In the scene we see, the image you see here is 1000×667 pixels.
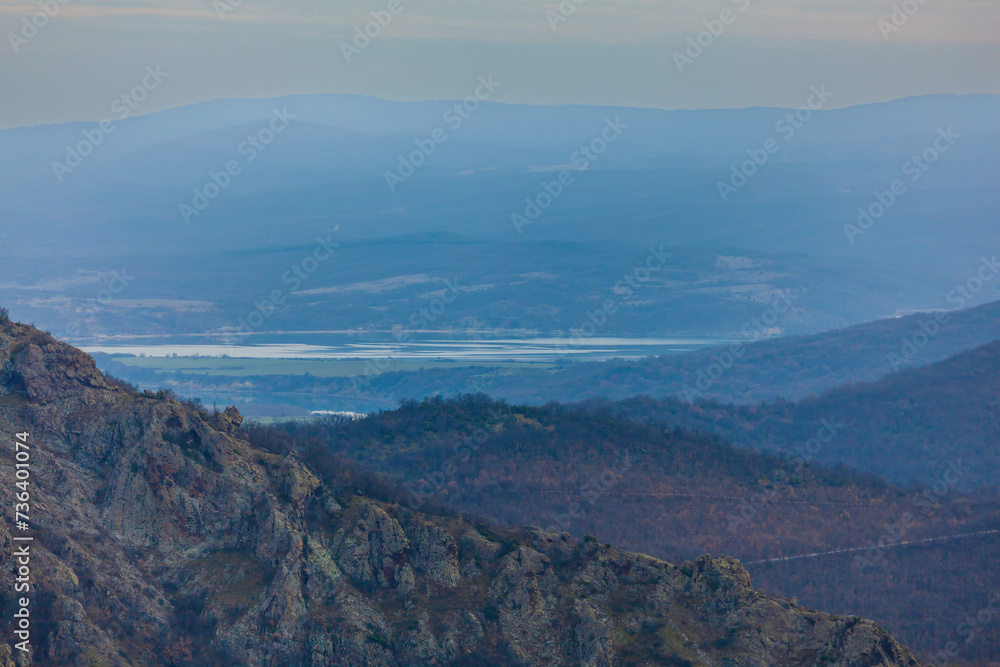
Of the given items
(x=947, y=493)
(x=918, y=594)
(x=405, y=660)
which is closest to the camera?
(x=405, y=660)

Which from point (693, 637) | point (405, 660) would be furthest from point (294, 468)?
point (693, 637)

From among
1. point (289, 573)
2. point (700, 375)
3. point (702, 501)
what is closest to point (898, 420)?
point (702, 501)

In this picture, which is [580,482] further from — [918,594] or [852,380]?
[852,380]

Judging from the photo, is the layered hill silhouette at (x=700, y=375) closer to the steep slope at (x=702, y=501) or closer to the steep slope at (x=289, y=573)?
the steep slope at (x=702, y=501)

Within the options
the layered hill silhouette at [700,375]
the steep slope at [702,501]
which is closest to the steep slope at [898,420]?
the steep slope at [702,501]

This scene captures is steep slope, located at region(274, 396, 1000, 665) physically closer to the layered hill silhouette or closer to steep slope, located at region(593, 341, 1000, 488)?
steep slope, located at region(593, 341, 1000, 488)
